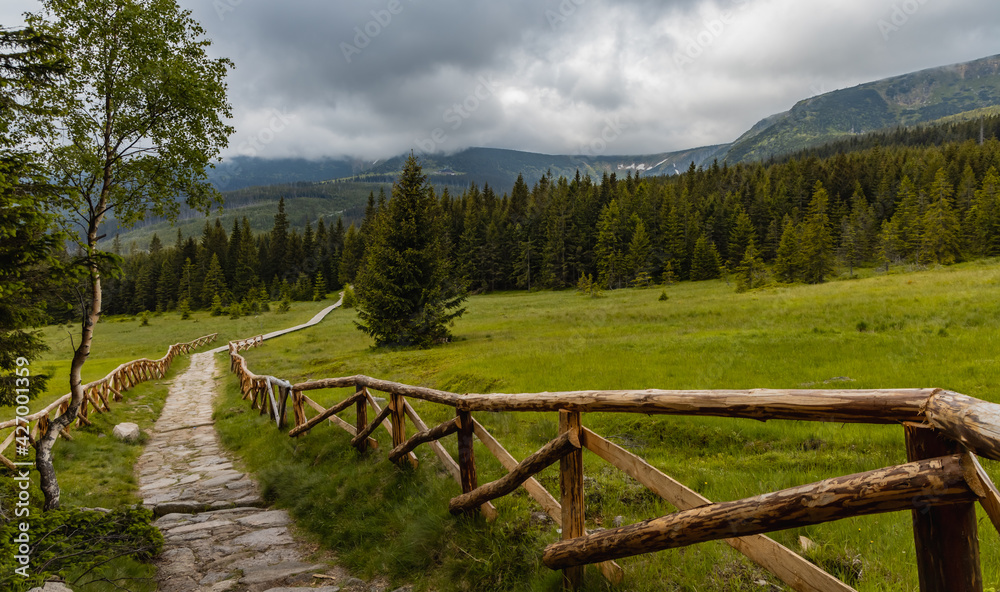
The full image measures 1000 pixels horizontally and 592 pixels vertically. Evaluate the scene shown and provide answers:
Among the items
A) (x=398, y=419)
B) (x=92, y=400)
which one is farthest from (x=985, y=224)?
(x=92, y=400)

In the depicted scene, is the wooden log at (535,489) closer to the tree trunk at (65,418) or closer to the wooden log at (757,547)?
the wooden log at (757,547)

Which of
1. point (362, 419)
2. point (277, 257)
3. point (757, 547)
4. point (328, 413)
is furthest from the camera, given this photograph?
point (277, 257)

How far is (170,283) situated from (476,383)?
101751mm

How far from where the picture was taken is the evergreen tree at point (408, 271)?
2602 centimetres

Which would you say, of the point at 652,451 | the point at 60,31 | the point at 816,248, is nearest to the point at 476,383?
the point at 652,451

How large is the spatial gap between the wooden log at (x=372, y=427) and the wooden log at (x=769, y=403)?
12.9 feet

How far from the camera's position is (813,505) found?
2129mm

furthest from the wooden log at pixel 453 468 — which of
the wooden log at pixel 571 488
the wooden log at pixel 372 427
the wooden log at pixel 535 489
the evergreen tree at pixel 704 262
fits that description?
the evergreen tree at pixel 704 262

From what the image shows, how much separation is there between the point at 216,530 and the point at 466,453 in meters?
4.29

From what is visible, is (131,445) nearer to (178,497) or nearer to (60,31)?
(178,497)

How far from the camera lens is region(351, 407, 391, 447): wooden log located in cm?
732

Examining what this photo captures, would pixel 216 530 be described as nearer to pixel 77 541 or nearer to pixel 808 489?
pixel 77 541

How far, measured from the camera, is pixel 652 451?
7551 millimetres

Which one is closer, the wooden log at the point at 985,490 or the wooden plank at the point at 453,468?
the wooden log at the point at 985,490
